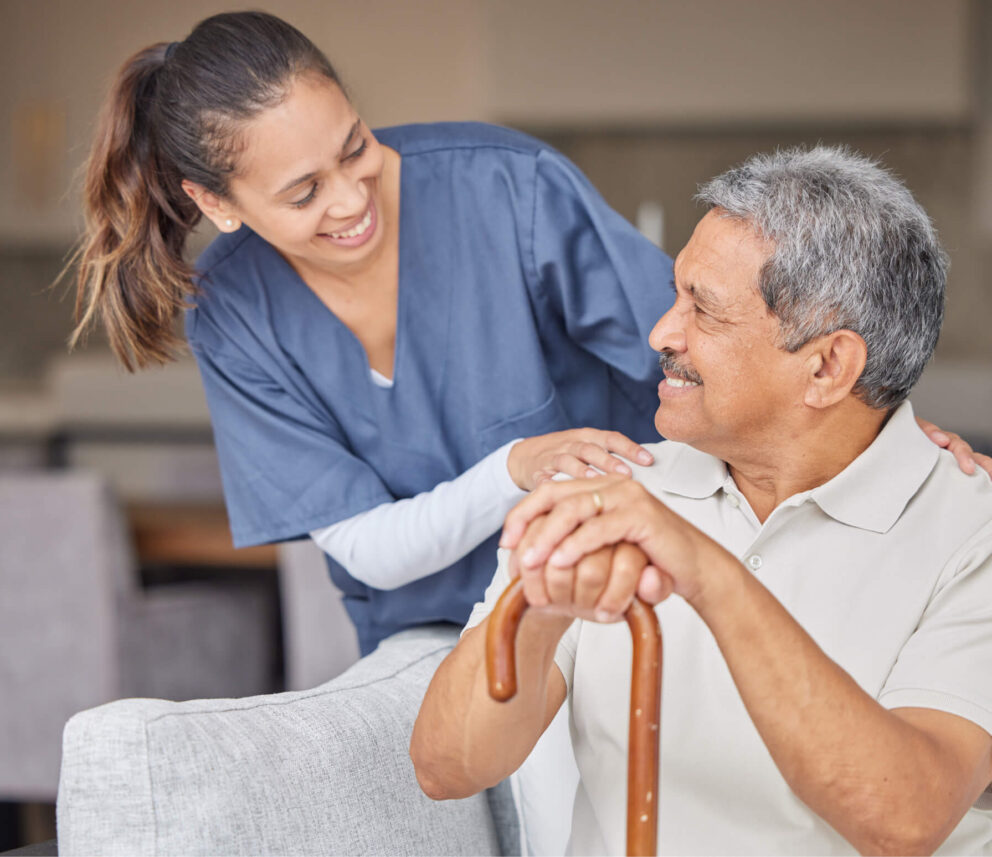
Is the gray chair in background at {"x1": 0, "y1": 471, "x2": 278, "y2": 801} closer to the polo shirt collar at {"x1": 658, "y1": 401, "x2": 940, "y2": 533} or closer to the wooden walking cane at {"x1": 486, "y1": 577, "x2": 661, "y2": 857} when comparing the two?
the polo shirt collar at {"x1": 658, "y1": 401, "x2": 940, "y2": 533}

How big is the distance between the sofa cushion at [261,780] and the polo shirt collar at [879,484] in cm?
47

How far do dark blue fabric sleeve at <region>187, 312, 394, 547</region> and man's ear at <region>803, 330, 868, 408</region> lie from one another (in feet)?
1.88

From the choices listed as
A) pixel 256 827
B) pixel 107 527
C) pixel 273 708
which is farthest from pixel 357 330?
pixel 107 527

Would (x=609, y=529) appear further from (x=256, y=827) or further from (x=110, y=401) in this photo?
(x=110, y=401)

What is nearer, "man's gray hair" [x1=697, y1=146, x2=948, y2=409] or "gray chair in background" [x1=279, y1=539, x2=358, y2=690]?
"man's gray hair" [x1=697, y1=146, x2=948, y2=409]

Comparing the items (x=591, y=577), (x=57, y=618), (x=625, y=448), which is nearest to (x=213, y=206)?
(x=625, y=448)

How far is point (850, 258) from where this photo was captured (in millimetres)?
1021

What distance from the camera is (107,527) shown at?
2.34 meters

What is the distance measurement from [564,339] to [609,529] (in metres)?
0.73

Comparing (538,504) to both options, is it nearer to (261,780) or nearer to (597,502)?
(597,502)

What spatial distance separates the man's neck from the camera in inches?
43.3

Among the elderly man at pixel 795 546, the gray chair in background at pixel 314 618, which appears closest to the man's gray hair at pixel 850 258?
the elderly man at pixel 795 546

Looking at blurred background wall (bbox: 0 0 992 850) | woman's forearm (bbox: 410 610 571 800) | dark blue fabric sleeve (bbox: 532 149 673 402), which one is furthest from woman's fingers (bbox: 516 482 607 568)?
blurred background wall (bbox: 0 0 992 850)

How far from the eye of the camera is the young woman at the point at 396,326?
1.37m
